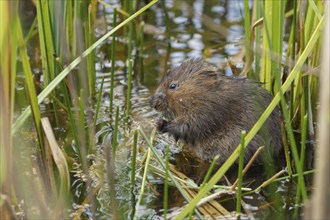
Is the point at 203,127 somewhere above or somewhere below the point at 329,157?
below

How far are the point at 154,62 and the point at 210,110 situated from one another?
5.00ft

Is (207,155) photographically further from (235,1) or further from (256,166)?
(235,1)

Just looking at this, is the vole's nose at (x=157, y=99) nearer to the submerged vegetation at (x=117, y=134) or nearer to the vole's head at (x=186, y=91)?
the vole's head at (x=186, y=91)

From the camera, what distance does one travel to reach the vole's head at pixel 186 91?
4395 mm

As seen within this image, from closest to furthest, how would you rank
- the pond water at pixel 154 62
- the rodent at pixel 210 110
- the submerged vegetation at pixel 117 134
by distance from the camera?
the submerged vegetation at pixel 117 134, the pond water at pixel 154 62, the rodent at pixel 210 110

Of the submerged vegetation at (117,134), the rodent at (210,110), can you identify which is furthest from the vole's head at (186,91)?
the submerged vegetation at (117,134)

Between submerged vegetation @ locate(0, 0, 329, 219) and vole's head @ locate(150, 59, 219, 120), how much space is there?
0.76 ft

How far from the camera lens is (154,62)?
5770 millimetres

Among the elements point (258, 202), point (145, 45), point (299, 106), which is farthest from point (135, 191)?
point (145, 45)

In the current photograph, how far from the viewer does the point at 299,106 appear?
4461 mm

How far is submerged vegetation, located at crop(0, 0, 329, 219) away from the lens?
115 inches

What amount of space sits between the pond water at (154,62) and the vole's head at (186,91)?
0.27 m

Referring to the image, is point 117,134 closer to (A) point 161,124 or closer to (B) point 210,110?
(A) point 161,124

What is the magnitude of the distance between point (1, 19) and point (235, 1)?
396cm
